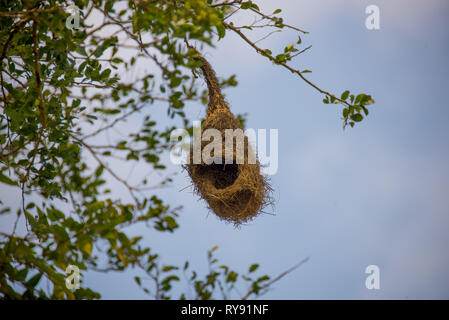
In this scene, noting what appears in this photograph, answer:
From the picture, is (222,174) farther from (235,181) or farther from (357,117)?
(357,117)

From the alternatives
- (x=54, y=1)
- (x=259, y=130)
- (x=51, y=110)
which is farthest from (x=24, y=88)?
(x=259, y=130)

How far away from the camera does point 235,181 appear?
2.70 m

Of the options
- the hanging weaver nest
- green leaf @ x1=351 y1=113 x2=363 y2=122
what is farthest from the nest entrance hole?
green leaf @ x1=351 y1=113 x2=363 y2=122

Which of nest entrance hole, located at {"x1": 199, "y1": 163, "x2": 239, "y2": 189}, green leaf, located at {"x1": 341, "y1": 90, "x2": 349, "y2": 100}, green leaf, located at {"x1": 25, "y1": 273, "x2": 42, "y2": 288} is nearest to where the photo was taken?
green leaf, located at {"x1": 25, "y1": 273, "x2": 42, "y2": 288}

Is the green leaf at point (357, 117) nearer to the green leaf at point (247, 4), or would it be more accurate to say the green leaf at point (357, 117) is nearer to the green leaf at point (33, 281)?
the green leaf at point (247, 4)

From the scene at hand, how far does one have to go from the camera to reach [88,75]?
2.27 metres

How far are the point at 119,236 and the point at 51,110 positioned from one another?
0.83 m

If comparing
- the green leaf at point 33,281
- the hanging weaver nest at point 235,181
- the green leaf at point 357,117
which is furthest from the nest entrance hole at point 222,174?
the green leaf at point 33,281

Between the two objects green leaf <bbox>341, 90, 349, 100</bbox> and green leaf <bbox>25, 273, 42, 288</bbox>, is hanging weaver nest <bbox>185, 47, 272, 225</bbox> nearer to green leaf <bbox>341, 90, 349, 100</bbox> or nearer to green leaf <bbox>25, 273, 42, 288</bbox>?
green leaf <bbox>341, 90, 349, 100</bbox>

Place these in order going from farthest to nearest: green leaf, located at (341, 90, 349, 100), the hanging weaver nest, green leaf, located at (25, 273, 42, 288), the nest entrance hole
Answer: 1. the nest entrance hole
2. the hanging weaver nest
3. green leaf, located at (341, 90, 349, 100)
4. green leaf, located at (25, 273, 42, 288)

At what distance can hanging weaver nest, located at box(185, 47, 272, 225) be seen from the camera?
8.85 ft

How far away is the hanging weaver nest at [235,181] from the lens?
2697mm

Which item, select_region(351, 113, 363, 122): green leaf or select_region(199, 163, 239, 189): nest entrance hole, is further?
select_region(199, 163, 239, 189): nest entrance hole
